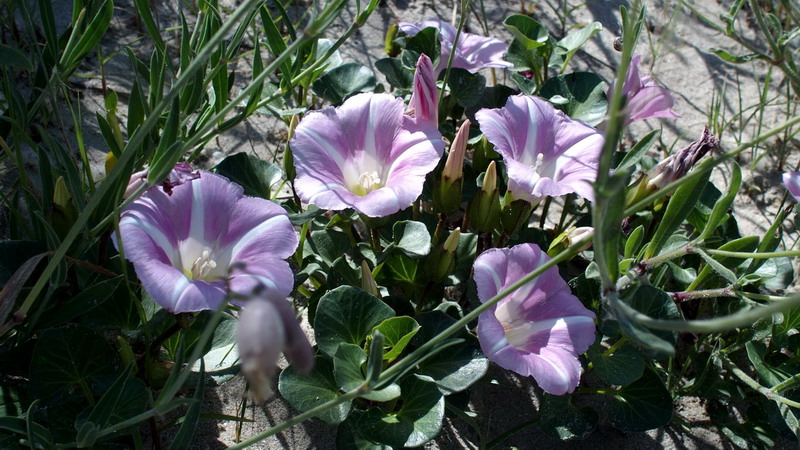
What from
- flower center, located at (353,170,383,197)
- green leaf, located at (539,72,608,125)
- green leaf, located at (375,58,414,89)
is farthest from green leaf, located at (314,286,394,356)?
green leaf, located at (539,72,608,125)

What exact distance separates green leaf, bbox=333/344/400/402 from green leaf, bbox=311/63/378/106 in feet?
3.33

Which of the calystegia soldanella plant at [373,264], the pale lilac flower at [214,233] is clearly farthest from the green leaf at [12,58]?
the pale lilac flower at [214,233]

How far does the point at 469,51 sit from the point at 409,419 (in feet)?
4.39

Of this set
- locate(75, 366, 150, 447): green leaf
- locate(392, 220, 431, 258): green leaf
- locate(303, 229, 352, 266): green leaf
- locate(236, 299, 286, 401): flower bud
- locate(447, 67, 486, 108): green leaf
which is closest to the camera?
locate(236, 299, 286, 401): flower bud

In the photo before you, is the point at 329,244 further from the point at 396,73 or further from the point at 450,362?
the point at 396,73

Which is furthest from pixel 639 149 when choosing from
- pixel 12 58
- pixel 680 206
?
pixel 12 58

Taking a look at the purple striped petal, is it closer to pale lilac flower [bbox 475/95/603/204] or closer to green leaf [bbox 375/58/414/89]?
pale lilac flower [bbox 475/95/603/204]

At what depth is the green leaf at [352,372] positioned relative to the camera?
5.57 ft

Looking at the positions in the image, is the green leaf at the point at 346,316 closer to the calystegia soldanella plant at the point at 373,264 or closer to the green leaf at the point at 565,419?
the calystegia soldanella plant at the point at 373,264

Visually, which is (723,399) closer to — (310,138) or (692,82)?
(310,138)

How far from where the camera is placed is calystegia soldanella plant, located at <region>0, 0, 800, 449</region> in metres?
1.65

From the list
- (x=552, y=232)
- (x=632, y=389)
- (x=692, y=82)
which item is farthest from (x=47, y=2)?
(x=692, y=82)

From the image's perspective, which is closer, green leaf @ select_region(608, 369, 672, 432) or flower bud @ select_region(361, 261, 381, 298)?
flower bud @ select_region(361, 261, 381, 298)

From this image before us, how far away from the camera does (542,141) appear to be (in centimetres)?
220
